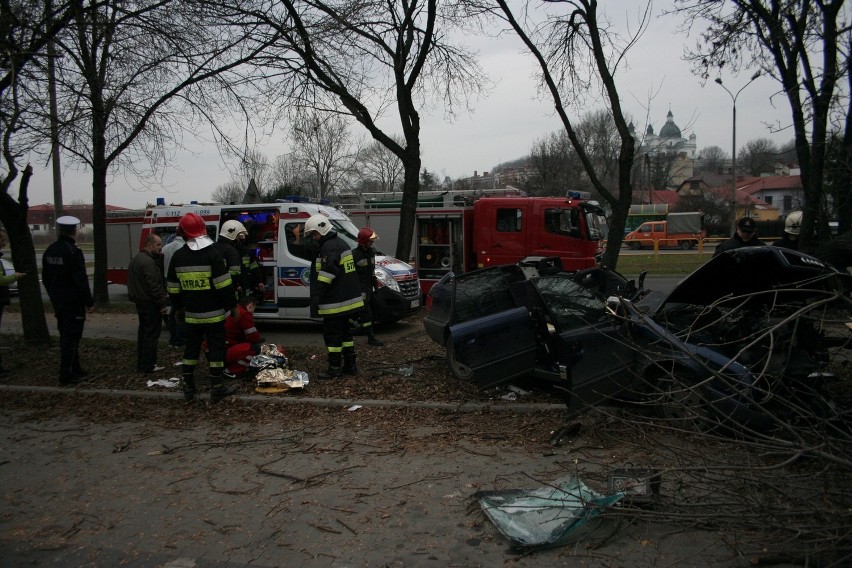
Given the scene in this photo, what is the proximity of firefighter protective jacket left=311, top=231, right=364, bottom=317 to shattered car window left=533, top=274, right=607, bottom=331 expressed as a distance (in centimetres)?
232

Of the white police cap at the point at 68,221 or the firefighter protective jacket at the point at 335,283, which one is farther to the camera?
the white police cap at the point at 68,221

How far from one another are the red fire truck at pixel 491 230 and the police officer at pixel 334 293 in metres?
7.77

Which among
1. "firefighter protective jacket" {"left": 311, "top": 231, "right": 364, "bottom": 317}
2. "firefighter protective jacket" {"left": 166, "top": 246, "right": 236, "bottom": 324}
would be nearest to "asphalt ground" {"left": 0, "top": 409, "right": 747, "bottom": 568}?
"firefighter protective jacket" {"left": 166, "top": 246, "right": 236, "bottom": 324}

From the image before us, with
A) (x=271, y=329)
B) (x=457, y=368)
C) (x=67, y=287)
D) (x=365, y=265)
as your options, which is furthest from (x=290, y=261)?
(x=457, y=368)

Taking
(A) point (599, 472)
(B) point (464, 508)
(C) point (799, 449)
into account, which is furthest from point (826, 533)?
(B) point (464, 508)

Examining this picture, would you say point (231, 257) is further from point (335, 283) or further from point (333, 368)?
point (333, 368)

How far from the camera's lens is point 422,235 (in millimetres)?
15664

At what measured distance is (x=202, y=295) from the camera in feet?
20.8

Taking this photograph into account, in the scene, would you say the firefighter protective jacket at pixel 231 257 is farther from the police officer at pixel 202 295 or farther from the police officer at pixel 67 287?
the police officer at pixel 67 287

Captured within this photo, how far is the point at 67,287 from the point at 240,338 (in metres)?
2.08

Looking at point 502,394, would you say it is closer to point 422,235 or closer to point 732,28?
point 732,28

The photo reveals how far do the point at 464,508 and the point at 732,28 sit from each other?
10.3 m

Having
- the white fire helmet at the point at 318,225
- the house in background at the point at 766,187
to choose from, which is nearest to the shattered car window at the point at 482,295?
the white fire helmet at the point at 318,225

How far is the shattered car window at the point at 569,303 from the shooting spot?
5.53m
